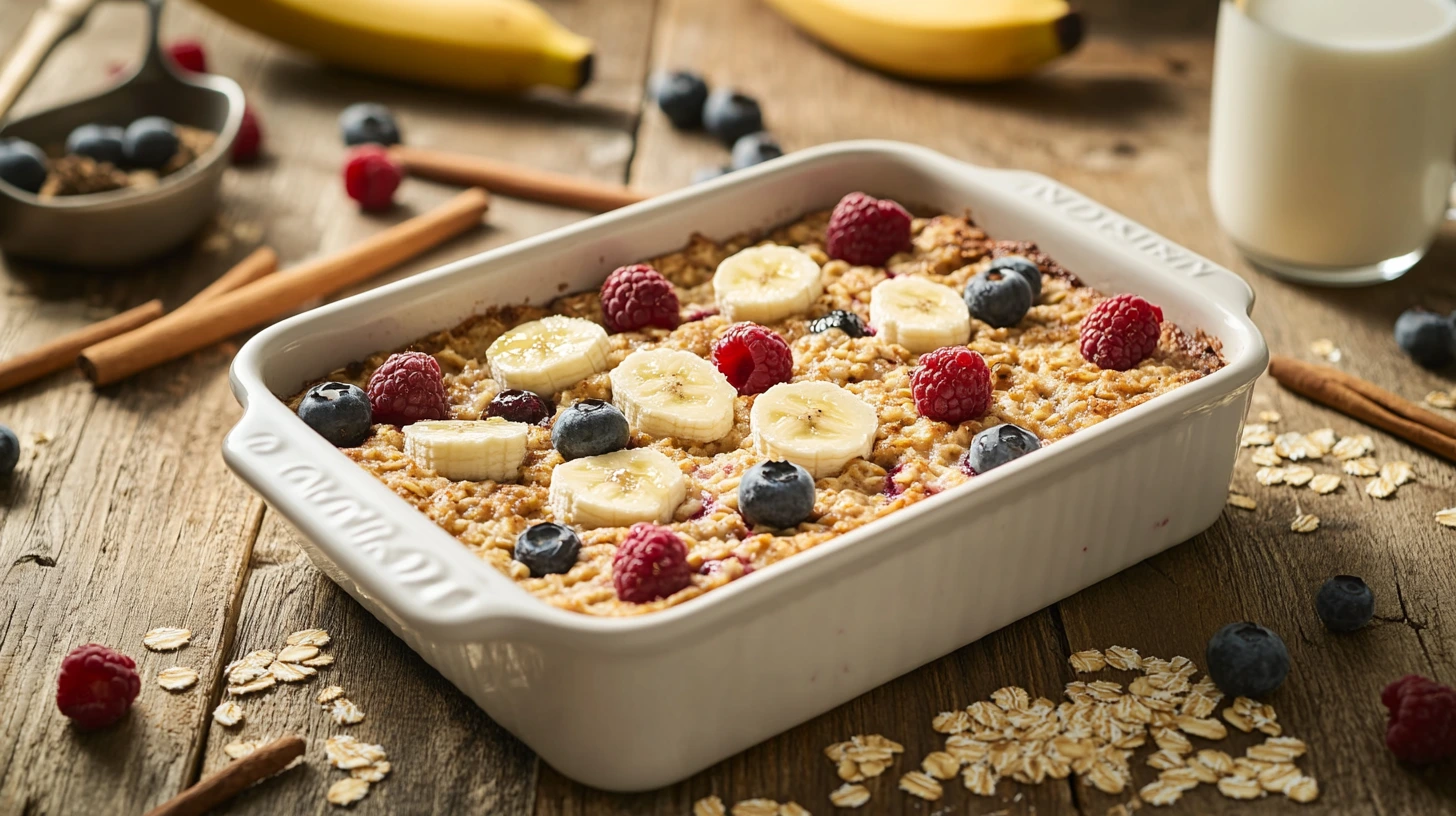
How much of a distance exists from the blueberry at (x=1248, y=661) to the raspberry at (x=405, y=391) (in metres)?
1.01

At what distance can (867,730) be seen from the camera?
171 cm

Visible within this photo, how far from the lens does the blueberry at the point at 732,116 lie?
3.14 m

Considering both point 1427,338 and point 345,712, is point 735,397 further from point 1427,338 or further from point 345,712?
point 1427,338

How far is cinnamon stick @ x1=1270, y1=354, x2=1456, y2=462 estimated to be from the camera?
2.23 metres

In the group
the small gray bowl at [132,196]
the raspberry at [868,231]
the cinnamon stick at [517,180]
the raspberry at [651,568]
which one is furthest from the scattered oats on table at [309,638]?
the cinnamon stick at [517,180]

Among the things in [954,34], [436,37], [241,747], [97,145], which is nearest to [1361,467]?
[954,34]

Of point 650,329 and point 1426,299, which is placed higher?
point 650,329

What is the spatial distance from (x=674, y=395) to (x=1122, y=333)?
0.60 m

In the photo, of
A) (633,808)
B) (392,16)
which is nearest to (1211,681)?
(633,808)

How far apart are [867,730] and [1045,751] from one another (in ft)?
0.65

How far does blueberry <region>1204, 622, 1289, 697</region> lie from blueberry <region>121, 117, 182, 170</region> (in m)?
2.09

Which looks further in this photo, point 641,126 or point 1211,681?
point 641,126

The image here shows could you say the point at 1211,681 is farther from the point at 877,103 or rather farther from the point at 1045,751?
the point at 877,103

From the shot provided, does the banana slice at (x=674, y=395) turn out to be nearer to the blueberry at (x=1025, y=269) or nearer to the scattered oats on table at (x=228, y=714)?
the blueberry at (x=1025, y=269)
